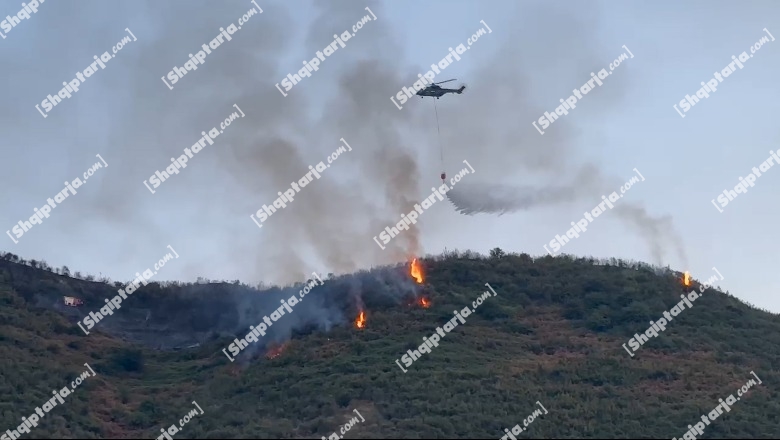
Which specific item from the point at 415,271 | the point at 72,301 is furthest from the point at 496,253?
the point at 72,301

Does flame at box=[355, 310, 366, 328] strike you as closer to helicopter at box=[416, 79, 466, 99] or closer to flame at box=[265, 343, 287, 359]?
flame at box=[265, 343, 287, 359]

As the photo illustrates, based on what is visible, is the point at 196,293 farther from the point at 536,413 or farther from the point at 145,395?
the point at 536,413

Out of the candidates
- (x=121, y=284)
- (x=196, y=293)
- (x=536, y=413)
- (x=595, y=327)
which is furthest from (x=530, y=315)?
(x=121, y=284)

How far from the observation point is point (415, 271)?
79875mm

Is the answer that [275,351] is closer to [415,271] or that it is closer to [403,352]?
[403,352]

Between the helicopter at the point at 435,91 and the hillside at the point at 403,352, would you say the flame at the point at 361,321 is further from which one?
the helicopter at the point at 435,91

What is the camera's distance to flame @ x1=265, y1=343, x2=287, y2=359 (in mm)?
66688

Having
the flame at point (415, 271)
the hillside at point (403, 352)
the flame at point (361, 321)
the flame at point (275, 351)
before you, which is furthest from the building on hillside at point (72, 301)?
the flame at point (415, 271)

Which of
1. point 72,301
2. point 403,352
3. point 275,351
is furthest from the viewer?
point 72,301

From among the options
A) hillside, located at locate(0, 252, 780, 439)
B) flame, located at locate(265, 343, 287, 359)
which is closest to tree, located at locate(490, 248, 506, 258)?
hillside, located at locate(0, 252, 780, 439)

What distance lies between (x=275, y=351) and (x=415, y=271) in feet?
53.2

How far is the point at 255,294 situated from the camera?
82.0m

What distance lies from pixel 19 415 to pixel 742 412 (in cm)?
3993

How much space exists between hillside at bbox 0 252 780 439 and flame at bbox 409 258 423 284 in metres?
0.56
